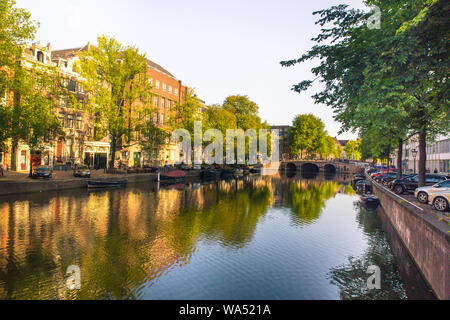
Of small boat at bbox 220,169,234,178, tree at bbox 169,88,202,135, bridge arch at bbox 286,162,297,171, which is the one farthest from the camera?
bridge arch at bbox 286,162,297,171

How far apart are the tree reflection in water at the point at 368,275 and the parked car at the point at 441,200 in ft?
11.2

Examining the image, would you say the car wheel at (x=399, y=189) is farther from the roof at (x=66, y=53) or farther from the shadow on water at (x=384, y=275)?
the roof at (x=66, y=53)

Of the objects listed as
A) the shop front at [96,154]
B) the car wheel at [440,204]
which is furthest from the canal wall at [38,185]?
the car wheel at [440,204]

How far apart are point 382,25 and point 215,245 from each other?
1361 centimetres

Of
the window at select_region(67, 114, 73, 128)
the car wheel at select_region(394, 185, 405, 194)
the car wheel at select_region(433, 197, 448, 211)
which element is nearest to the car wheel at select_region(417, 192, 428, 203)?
the car wheel at select_region(433, 197, 448, 211)

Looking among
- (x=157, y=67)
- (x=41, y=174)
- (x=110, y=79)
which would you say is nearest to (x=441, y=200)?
(x=41, y=174)

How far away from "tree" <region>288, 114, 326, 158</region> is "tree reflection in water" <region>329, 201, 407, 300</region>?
9747 centimetres

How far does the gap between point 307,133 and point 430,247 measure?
107 m

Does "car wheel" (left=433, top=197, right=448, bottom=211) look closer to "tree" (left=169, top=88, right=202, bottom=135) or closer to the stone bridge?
"tree" (left=169, top=88, right=202, bottom=135)

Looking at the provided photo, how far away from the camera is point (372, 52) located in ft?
46.4

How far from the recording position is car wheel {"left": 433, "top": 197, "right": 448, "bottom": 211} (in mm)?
17438

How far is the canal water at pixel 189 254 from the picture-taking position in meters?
10.8
